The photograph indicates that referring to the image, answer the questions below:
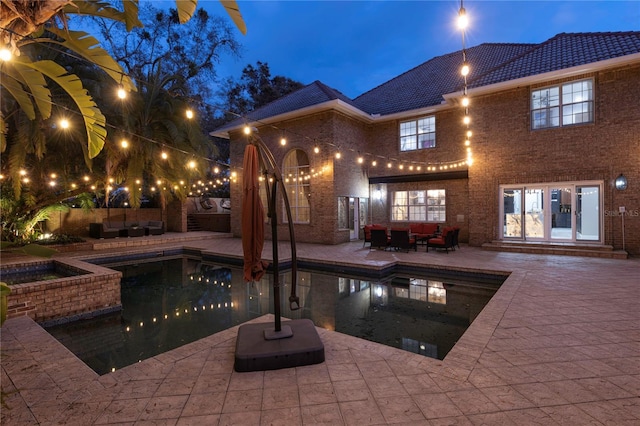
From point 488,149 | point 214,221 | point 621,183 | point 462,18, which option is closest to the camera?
point 462,18

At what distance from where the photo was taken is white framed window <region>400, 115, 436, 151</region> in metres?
12.9

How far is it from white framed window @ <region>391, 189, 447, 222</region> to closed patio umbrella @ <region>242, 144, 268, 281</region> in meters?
10.6

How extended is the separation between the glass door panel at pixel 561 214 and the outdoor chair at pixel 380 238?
534 centimetres

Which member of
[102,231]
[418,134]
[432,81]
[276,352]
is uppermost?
[432,81]

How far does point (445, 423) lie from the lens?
225 centimetres

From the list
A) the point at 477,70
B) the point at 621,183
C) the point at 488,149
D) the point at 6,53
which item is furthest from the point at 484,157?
the point at 6,53

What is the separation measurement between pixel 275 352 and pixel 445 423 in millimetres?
1577

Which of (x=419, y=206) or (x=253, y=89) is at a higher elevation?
(x=253, y=89)

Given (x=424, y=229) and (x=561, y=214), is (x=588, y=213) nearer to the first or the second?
(x=561, y=214)

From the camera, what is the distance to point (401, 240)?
10273 millimetres

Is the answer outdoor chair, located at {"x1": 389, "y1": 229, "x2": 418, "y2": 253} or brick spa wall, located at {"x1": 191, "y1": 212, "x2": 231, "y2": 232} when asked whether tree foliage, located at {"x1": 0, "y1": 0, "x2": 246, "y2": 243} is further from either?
outdoor chair, located at {"x1": 389, "y1": 229, "x2": 418, "y2": 253}

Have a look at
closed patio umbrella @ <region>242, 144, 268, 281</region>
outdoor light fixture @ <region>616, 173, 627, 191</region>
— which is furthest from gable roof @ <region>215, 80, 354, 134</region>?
closed patio umbrella @ <region>242, 144, 268, 281</region>

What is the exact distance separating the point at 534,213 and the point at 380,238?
5.12 meters

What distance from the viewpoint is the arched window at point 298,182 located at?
13.9 meters
